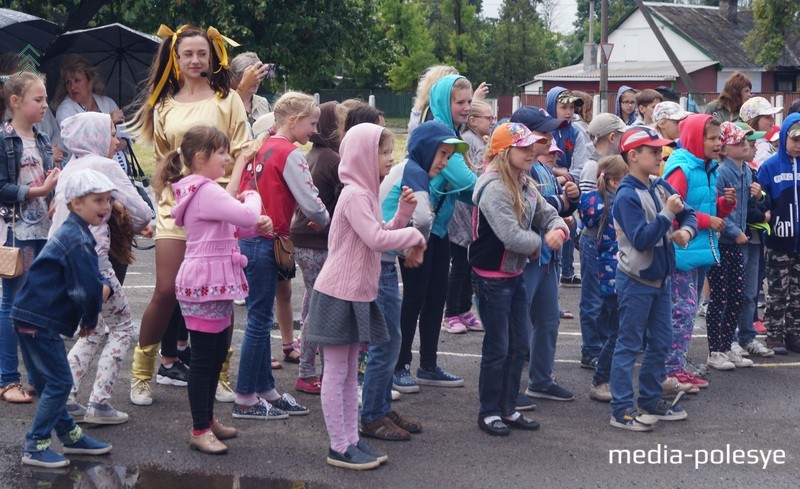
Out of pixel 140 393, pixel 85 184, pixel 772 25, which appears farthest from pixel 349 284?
pixel 772 25

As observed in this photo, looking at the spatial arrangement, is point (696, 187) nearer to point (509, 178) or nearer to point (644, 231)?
point (644, 231)

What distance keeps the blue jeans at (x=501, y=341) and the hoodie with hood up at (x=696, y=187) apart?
1586 millimetres

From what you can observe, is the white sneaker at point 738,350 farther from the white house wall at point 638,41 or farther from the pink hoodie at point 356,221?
the white house wall at point 638,41

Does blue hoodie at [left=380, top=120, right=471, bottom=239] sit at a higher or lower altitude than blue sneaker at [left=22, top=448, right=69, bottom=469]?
higher

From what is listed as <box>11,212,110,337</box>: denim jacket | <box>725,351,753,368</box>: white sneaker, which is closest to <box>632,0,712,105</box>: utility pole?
<box>725,351,753,368</box>: white sneaker

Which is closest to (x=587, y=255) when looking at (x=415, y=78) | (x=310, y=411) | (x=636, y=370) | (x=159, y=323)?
(x=636, y=370)

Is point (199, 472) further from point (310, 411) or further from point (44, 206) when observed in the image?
point (44, 206)

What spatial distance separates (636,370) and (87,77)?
4996 mm

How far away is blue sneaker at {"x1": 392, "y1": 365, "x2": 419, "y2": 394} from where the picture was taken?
23.3ft

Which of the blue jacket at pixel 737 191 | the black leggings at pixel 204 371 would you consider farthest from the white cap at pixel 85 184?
the blue jacket at pixel 737 191

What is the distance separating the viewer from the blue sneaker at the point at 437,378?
24.0 feet

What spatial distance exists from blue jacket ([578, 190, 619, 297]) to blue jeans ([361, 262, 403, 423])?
201cm

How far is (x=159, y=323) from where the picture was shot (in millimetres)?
6352

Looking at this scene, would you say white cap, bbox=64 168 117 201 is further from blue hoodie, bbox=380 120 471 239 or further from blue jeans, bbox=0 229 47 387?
blue hoodie, bbox=380 120 471 239
